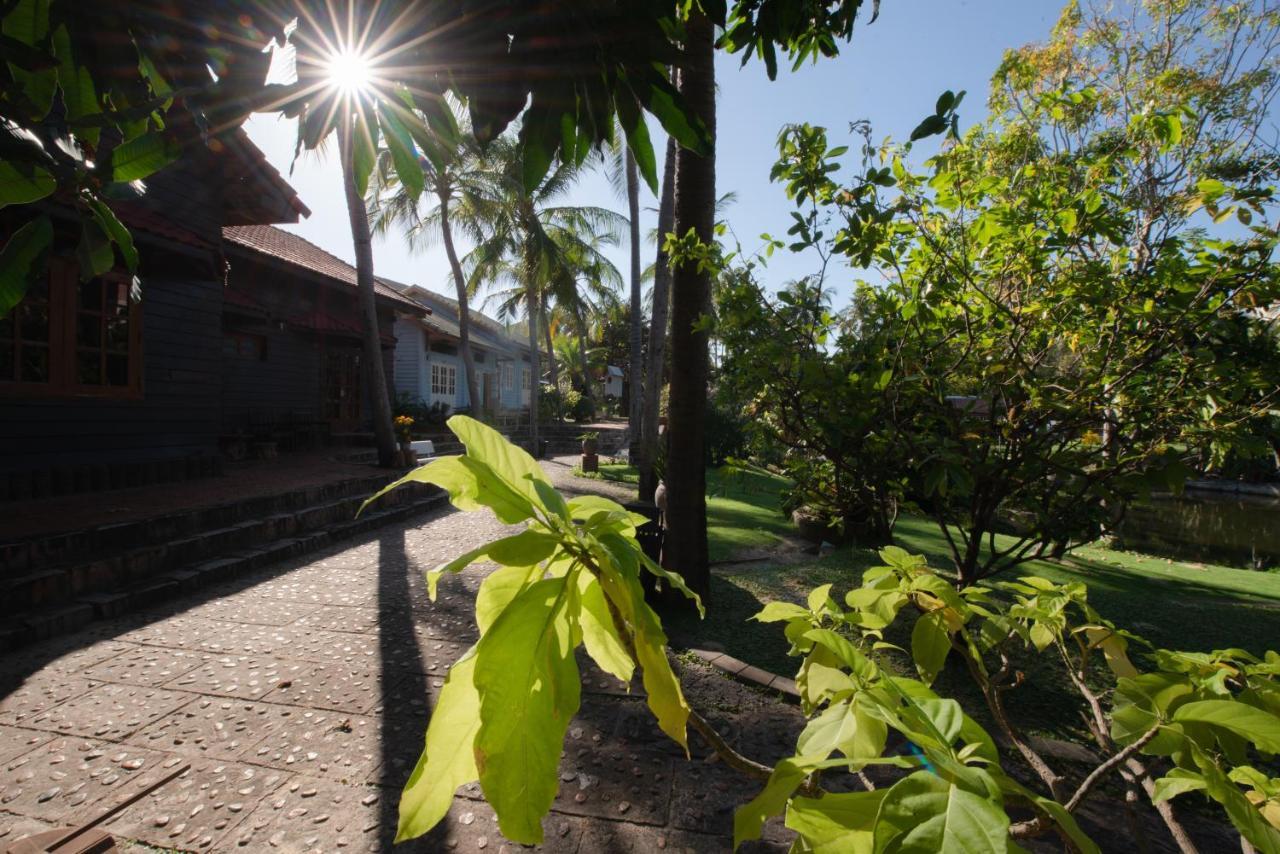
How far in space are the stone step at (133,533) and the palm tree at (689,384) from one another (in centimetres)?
493

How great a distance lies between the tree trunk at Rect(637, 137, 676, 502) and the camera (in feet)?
35.0

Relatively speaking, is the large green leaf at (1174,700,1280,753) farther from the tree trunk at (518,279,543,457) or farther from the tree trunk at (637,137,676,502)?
the tree trunk at (518,279,543,457)

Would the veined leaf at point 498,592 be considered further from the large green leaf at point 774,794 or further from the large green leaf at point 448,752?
the large green leaf at point 774,794

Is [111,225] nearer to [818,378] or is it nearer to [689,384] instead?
[818,378]

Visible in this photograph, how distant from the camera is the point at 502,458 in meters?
0.66

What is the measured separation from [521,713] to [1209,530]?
2055 cm

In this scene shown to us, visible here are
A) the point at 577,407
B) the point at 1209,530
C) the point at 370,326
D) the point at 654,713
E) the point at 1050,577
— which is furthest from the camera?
the point at 577,407

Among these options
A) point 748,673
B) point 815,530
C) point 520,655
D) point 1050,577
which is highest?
point 520,655

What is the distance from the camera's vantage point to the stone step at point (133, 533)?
15.4ft

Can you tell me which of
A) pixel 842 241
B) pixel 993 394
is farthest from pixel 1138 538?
pixel 842 241

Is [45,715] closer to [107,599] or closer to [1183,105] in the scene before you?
[107,599]

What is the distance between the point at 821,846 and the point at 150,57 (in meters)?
2.31

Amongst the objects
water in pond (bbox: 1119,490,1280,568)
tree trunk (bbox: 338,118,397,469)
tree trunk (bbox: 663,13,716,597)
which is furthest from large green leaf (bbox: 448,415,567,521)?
tree trunk (bbox: 338,118,397,469)

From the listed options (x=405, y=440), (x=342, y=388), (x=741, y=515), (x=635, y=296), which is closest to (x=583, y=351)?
(x=635, y=296)
